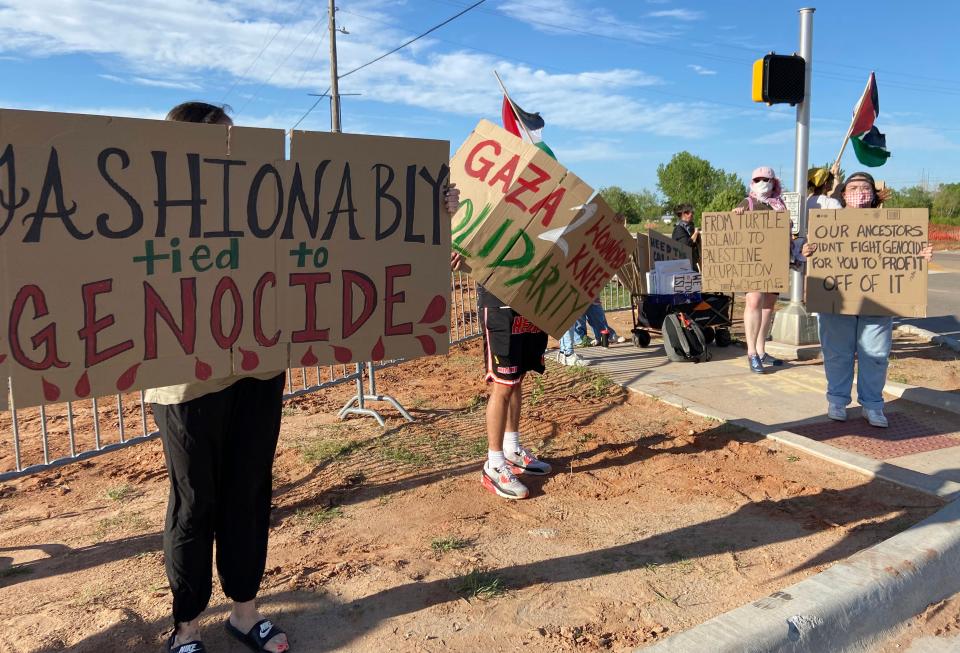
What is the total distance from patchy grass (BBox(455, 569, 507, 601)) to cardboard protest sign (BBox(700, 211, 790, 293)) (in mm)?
4091

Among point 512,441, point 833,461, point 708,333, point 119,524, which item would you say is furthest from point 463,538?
point 708,333

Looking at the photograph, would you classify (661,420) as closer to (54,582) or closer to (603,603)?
(603,603)

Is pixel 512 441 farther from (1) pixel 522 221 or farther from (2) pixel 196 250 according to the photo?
(2) pixel 196 250

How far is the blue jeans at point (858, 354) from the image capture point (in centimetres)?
511

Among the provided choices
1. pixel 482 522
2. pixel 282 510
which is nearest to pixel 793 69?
pixel 482 522

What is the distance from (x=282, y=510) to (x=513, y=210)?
6.79 feet

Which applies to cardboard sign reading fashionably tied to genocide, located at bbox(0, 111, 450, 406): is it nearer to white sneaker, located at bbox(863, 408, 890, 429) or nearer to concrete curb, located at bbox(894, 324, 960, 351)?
white sneaker, located at bbox(863, 408, 890, 429)

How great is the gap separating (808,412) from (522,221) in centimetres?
336

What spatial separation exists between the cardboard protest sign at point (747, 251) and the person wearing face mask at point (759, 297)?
14.2 inches

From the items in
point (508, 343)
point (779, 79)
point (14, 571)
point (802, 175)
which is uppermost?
point (779, 79)

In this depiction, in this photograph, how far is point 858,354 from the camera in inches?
207

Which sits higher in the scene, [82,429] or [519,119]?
[519,119]

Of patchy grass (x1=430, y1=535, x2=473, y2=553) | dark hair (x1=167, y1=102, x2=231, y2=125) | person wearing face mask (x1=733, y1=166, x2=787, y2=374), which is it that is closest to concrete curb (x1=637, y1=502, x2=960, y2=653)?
patchy grass (x1=430, y1=535, x2=473, y2=553)

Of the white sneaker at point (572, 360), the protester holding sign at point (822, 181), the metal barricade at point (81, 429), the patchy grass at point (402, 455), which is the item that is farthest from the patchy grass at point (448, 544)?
the protester holding sign at point (822, 181)
